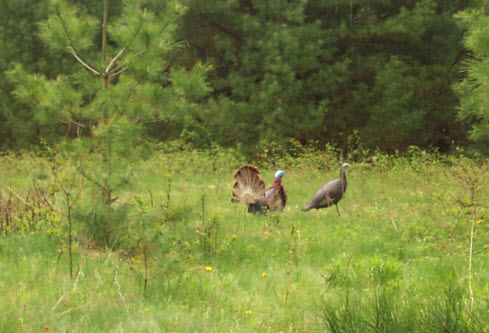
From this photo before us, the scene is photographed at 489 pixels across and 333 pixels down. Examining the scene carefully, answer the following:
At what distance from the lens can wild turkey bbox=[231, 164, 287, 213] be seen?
9.11 m

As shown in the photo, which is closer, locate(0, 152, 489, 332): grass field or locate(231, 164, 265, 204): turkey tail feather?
locate(0, 152, 489, 332): grass field

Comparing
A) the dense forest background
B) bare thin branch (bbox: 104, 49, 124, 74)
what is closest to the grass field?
bare thin branch (bbox: 104, 49, 124, 74)

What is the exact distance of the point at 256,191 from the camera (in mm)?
9305

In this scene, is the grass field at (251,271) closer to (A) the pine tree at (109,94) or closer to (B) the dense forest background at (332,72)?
(A) the pine tree at (109,94)

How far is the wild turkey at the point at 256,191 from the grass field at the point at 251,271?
0.22m

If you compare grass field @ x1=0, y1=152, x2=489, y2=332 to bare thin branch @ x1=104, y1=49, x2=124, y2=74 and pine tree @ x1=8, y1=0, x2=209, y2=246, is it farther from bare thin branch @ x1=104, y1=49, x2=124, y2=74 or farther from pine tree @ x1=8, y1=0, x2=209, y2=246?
bare thin branch @ x1=104, y1=49, x2=124, y2=74

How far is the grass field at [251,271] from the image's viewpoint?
404cm

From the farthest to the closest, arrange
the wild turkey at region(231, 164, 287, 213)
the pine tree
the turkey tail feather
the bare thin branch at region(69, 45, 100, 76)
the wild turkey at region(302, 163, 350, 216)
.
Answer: the turkey tail feather, the wild turkey at region(231, 164, 287, 213), the wild turkey at region(302, 163, 350, 216), the bare thin branch at region(69, 45, 100, 76), the pine tree

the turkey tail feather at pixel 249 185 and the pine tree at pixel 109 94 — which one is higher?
the pine tree at pixel 109 94

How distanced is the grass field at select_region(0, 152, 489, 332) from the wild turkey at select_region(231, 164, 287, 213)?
22cm

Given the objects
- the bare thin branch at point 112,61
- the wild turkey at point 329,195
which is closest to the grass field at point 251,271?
the wild turkey at point 329,195

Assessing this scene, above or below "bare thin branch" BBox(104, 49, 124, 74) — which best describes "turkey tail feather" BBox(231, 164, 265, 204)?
below

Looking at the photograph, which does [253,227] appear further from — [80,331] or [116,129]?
[80,331]

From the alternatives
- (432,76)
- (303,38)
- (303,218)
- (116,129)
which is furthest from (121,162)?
(432,76)
